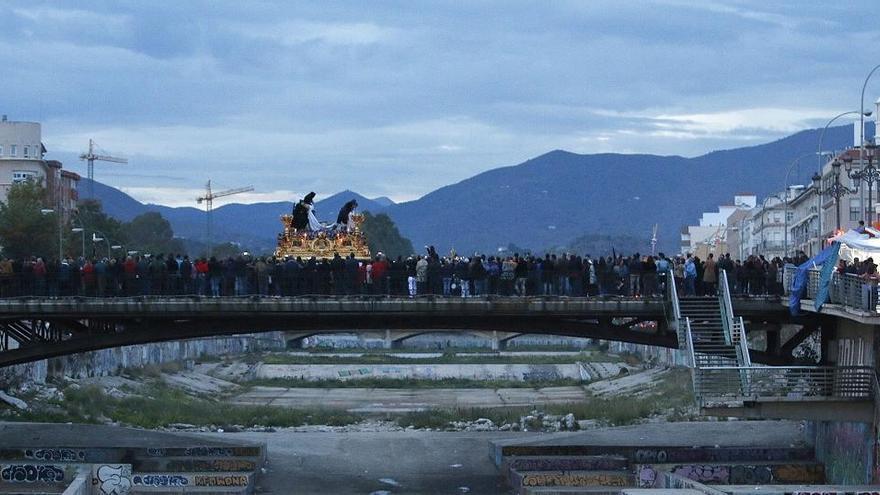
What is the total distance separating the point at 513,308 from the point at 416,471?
387 inches

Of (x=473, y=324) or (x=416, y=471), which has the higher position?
(x=473, y=324)

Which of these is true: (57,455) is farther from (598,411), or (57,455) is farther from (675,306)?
(598,411)

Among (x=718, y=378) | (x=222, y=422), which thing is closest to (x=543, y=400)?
(x=222, y=422)

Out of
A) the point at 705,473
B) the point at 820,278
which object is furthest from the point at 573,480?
the point at 820,278

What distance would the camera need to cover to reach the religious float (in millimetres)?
83188

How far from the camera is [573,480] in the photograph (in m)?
65.6

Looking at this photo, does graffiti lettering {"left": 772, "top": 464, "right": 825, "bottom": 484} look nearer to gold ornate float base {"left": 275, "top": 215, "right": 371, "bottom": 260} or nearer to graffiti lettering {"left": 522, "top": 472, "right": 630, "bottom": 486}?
graffiti lettering {"left": 522, "top": 472, "right": 630, "bottom": 486}

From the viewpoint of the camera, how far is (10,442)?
74562 millimetres

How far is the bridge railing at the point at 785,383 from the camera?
56.7m

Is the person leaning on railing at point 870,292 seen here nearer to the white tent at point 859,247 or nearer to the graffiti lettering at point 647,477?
the white tent at point 859,247

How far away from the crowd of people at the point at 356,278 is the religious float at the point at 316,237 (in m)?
14.2

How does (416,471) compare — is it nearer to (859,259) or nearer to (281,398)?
(859,259)

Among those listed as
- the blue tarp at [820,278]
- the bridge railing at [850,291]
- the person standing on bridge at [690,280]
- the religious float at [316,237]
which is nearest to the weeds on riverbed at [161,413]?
the religious float at [316,237]

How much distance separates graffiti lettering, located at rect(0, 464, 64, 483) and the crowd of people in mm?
6438
